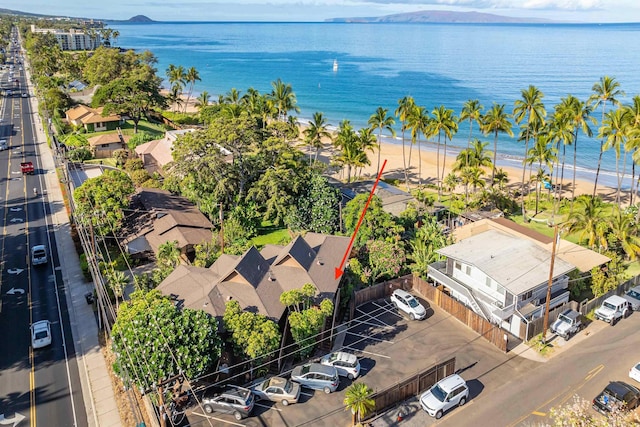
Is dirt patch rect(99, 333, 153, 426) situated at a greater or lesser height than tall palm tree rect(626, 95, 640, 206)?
lesser

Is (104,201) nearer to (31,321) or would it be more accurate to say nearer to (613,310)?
(31,321)

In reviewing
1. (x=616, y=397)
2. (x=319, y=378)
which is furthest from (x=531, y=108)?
(x=319, y=378)

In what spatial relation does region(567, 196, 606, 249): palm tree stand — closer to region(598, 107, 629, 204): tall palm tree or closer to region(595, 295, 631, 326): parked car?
region(595, 295, 631, 326): parked car

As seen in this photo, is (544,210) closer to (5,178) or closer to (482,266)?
(482,266)

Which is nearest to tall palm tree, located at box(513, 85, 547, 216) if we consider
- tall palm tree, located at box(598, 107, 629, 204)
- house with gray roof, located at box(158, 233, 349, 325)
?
tall palm tree, located at box(598, 107, 629, 204)

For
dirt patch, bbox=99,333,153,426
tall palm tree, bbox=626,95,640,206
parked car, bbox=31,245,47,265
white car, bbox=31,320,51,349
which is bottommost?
dirt patch, bbox=99,333,153,426

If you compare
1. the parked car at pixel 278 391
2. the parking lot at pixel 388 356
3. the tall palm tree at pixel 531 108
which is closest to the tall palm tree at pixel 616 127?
the tall palm tree at pixel 531 108

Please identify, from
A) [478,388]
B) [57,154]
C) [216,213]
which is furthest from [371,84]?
[478,388]
